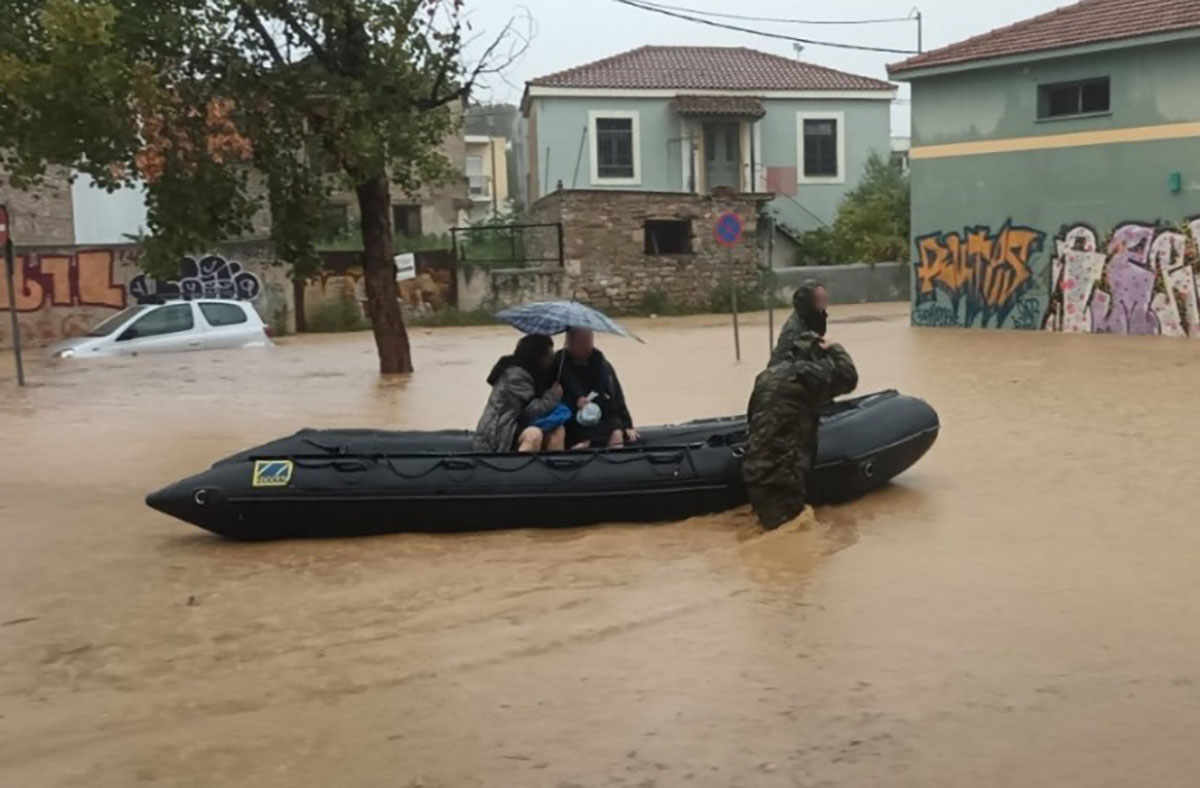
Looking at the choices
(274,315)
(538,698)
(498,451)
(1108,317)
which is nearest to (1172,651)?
(538,698)

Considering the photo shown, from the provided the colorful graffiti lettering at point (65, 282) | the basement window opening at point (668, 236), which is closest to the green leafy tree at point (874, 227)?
the basement window opening at point (668, 236)

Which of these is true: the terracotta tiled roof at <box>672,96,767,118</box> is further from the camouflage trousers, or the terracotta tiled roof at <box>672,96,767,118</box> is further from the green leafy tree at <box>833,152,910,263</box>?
the camouflage trousers

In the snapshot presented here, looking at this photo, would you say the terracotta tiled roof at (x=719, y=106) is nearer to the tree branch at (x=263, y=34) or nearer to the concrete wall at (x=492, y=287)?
the concrete wall at (x=492, y=287)

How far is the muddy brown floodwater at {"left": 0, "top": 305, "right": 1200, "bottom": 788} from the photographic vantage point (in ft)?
16.3

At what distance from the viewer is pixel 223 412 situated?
1580 centimetres

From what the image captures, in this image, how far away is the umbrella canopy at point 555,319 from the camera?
869 cm

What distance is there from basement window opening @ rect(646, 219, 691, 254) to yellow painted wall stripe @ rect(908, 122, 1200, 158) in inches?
411

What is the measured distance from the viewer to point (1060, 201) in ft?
77.5

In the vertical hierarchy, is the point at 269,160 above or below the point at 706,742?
above

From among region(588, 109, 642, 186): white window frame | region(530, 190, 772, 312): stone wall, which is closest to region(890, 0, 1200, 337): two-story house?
region(530, 190, 772, 312): stone wall

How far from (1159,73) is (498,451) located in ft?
57.3

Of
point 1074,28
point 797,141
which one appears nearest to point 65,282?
point 1074,28

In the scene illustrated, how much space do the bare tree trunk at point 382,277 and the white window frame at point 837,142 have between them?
27.3 metres

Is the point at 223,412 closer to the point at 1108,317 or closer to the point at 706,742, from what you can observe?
the point at 706,742
